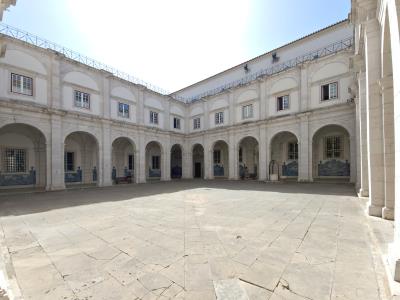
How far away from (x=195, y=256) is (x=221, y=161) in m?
23.9

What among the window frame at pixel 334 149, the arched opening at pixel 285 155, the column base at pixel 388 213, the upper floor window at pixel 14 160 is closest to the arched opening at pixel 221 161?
the arched opening at pixel 285 155

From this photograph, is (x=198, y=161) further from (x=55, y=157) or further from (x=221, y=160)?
(x=55, y=157)

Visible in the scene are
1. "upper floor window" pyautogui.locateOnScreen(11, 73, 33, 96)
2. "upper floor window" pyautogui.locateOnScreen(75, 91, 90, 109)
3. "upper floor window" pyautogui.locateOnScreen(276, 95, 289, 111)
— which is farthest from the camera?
"upper floor window" pyautogui.locateOnScreen(276, 95, 289, 111)

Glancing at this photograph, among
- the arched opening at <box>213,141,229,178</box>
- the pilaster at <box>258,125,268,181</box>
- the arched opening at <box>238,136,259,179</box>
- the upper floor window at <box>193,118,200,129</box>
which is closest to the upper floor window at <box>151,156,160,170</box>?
the upper floor window at <box>193,118,200,129</box>

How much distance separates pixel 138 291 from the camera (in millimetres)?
2803

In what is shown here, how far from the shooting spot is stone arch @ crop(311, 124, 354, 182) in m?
18.2

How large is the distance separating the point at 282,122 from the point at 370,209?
14.0m

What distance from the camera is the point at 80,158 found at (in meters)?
20.5

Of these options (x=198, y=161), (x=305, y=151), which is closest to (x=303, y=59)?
(x=305, y=151)

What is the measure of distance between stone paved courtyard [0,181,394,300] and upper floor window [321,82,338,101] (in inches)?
530

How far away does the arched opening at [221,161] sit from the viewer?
1065 inches

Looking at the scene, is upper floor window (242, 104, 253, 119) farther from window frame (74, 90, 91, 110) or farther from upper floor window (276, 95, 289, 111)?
window frame (74, 90, 91, 110)

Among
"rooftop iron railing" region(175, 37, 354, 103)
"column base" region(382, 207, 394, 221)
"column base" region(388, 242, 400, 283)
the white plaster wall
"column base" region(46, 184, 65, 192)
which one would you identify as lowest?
"column base" region(46, 184, 65, 192)

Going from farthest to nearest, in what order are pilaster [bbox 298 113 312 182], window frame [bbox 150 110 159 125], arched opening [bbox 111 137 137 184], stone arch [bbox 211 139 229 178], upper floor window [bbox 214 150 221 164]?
upper floor window [bbox 214 150 221 164] < stone arch [bbox 211 139 229 178] < arched opening [bbox 111 137 137 184] < window frame [bbox 150 110 159 125] < pilaster [bbox 298 113 312 182]
